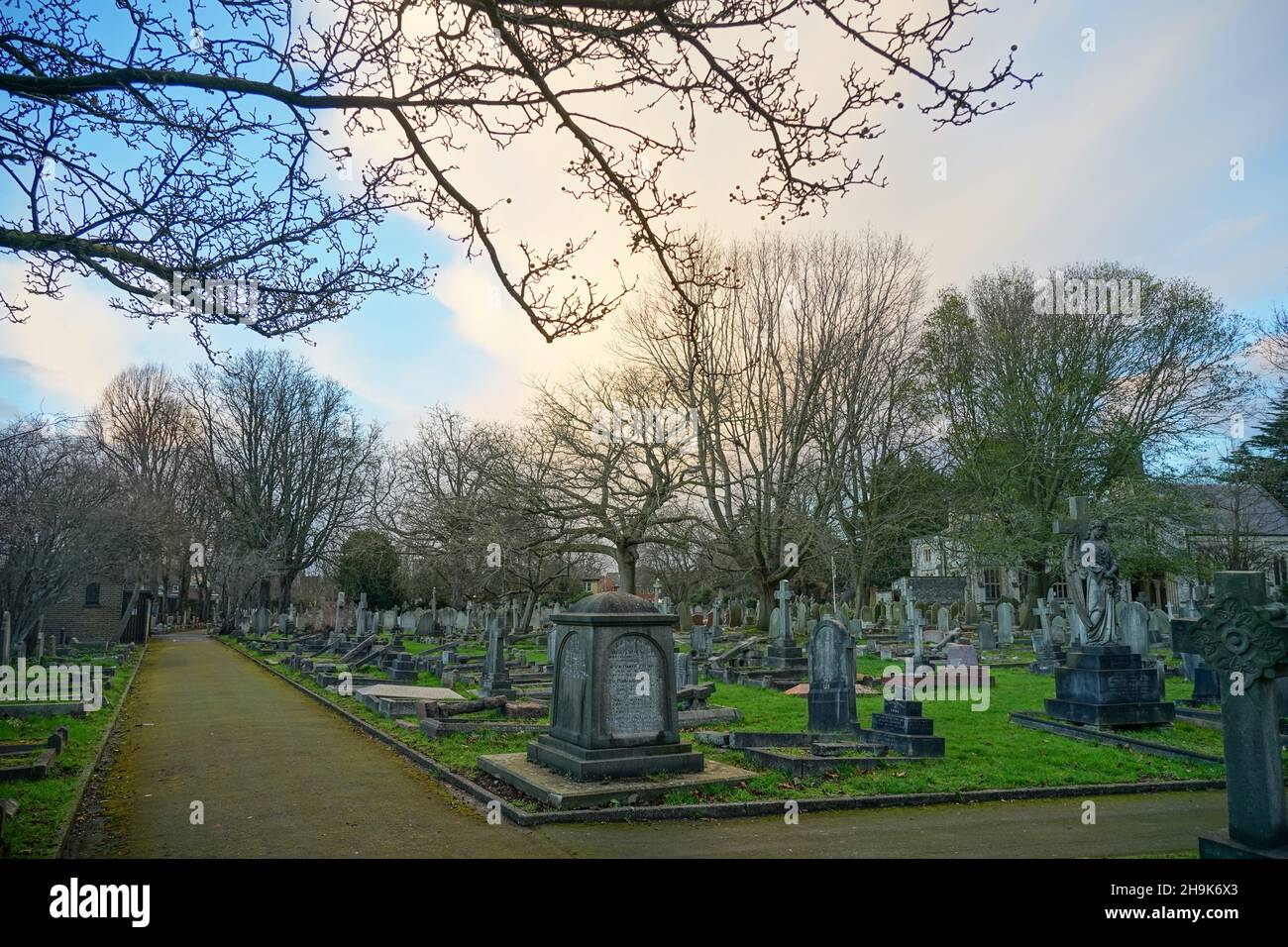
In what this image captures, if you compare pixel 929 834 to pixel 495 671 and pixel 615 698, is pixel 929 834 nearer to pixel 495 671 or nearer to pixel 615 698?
pixel 615 698

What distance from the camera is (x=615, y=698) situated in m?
7.91

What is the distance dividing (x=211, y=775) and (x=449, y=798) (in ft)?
9.23

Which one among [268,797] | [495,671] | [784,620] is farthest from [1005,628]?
[268,797]

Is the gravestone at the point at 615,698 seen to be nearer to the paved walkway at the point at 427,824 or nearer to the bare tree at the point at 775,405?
the paved walkway at the point at 427,824

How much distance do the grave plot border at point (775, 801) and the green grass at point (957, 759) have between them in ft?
0.57

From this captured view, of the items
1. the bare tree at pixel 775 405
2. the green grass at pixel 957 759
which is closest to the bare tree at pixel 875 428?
the bare tree at pixel 775 405

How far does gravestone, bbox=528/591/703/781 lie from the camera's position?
7.73 meters

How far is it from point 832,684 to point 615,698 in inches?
155

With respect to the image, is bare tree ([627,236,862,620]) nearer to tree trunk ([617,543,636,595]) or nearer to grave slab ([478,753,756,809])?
tree trunk ([617,543,636,595])

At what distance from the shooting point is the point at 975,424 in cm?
3216

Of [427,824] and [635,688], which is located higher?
[635,688]
